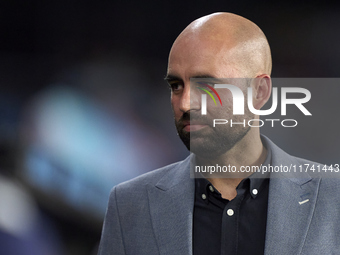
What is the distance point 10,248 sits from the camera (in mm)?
2660

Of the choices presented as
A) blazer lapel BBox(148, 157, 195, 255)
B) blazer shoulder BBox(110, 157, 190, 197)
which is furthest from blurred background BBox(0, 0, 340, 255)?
blazer lapel BBox(148, 157, 195, 255)

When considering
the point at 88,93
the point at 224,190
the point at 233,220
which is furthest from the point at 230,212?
the point at 88,93

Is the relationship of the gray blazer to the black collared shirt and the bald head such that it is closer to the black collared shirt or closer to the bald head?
the black collared shirt

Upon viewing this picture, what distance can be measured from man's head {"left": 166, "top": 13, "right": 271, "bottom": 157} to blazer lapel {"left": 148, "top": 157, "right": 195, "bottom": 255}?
222mm

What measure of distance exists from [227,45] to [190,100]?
305 mm

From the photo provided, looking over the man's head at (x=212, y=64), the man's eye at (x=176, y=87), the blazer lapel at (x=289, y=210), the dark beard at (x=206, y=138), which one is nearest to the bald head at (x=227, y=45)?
the man's head at (x=212, y=64)

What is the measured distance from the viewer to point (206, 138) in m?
1.87

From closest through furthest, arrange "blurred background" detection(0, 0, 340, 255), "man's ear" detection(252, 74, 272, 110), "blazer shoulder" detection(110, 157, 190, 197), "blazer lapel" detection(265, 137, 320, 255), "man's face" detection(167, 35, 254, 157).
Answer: "blazer lapel" detection(265, 137, 320, 255) < "man's face" detection(167, 35, 254, 157) < "man's ear" detection(252, 74, 272, 110) < "blazer shoulder" detection(110, 157, 190, 197) < "blurred background" detection(0, 0, 340, 255)

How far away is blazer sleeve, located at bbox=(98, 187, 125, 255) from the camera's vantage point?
77.1 inches

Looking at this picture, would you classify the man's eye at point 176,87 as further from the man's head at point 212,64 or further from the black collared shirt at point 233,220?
the black collared shirt at point 233,220

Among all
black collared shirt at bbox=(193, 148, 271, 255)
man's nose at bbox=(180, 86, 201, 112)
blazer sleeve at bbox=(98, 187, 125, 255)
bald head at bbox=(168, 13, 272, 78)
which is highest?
bald head at bbox=(168, 13, 272, 78)

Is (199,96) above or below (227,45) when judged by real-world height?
below

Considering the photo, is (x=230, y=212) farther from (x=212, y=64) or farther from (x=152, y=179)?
(x=212, y=64)

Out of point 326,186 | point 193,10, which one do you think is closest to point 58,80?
point 193,10
